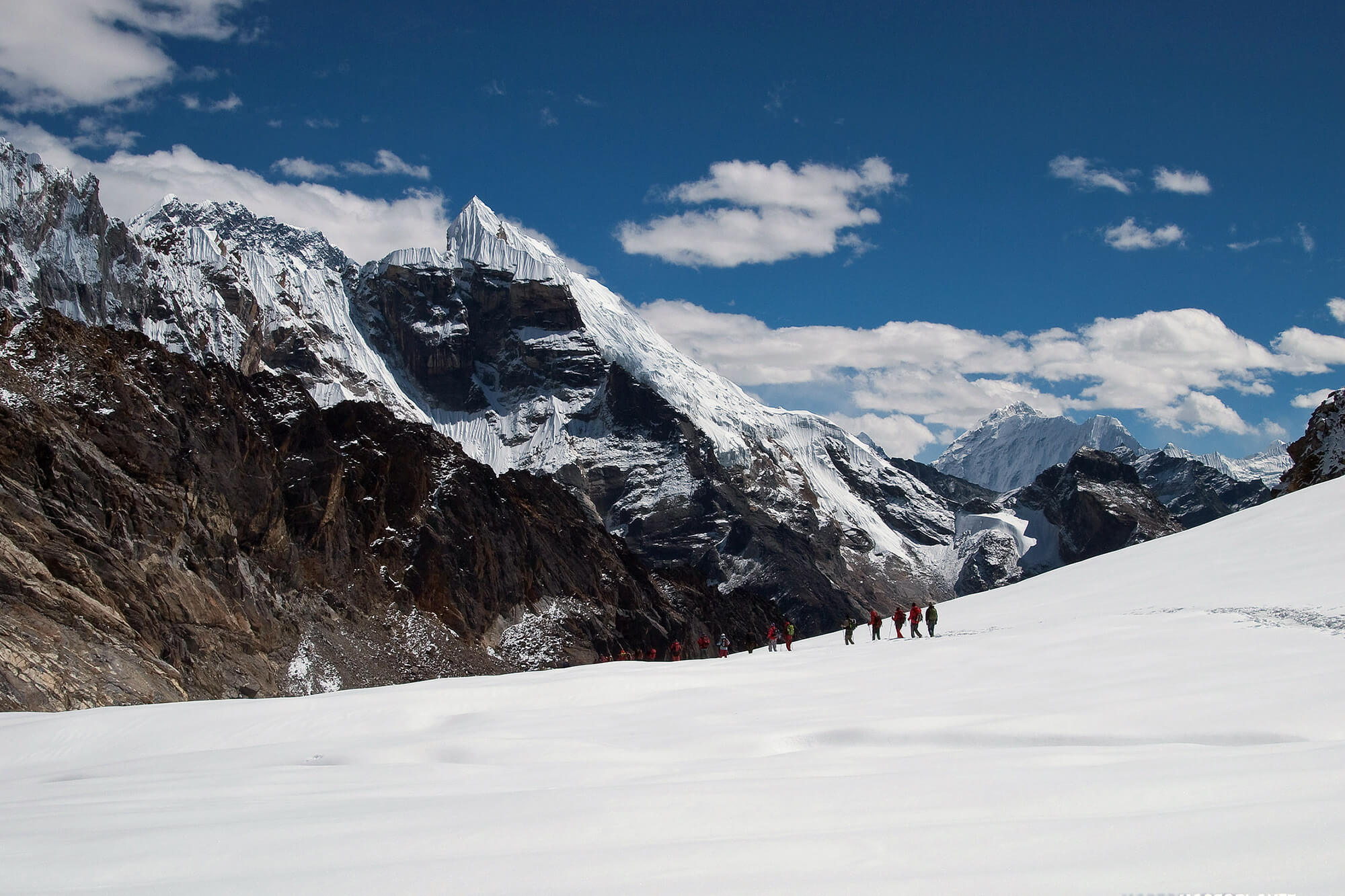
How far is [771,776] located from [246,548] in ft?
194

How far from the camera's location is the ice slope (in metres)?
5.98

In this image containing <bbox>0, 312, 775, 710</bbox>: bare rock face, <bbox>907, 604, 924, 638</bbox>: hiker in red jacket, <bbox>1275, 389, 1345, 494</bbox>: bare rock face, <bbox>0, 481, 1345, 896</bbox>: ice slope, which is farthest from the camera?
<bbox>1275, 389, 1345, 494</bbox>: bare rock face

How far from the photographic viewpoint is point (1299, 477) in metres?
53.7

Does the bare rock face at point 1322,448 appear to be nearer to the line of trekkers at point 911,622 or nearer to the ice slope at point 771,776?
the line of trekkers at point 911,622

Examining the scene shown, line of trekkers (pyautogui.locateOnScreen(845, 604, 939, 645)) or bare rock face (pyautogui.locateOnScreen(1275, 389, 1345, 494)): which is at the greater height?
bare rock face (pyautogui.locateOnScreen(1275, 389, 1345, 494))

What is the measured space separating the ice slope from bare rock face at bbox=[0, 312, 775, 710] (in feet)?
73.1

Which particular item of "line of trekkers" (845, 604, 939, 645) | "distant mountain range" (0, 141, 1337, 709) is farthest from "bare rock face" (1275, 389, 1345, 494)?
"line of trekkers" (845, 604, 939, 645)

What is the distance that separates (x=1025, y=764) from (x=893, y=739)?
2.49 meters

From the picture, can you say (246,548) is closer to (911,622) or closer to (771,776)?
(911,622)

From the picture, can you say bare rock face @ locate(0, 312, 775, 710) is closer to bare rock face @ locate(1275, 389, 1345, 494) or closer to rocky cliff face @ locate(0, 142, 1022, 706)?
rocky cliff face @ locate(0, 142, 1022, 706)

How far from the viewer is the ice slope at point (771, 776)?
5977 millimetres

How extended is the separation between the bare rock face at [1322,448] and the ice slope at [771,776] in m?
35.3

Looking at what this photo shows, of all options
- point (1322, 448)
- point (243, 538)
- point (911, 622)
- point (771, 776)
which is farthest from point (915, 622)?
point (243, 538)

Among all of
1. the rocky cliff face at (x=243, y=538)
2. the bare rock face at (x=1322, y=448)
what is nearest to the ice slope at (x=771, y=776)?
the rocky cliff face at (x=243, y=538)
